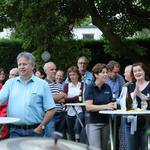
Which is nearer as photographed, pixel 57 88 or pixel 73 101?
pixel 57 88

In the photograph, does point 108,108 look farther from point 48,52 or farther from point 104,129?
point 48,52

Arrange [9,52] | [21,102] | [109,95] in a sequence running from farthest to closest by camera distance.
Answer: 1. [9,52]
2. [109,95]
3. [21,102]

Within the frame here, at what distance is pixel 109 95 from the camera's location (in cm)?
820

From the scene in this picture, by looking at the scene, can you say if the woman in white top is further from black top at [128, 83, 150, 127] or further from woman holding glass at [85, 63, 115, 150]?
black top at [128, 83, 150, 127]

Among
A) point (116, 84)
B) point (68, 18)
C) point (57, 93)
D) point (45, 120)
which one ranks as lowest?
point (45, 120)

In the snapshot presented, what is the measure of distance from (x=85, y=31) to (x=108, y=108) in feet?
163

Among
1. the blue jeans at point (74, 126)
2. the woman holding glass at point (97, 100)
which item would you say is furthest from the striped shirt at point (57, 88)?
the woman holding glass at point (97, 100)

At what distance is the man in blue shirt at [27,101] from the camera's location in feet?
20.9

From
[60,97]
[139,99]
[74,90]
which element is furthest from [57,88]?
[139,99]

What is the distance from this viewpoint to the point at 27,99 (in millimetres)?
6328

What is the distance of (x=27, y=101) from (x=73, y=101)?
3824mm

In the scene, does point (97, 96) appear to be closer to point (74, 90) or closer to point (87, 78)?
point (74, 90)

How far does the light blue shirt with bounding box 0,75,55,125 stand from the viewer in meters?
6.35

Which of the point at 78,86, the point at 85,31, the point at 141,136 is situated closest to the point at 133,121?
the point at 141,136
